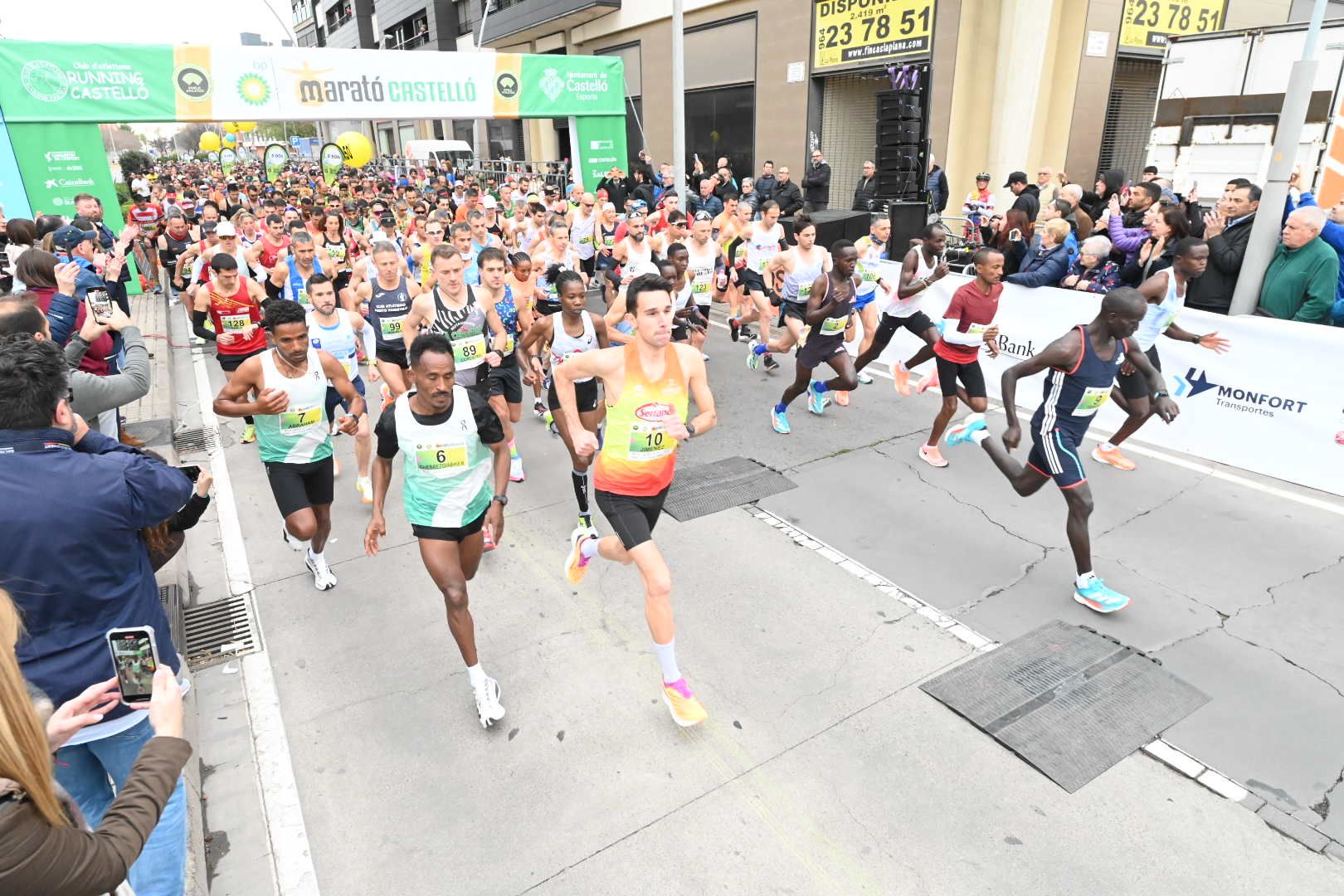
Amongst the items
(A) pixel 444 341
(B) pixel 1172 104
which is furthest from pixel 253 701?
(B) pixel 1172 104

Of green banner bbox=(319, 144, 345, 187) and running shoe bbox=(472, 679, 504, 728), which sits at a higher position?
green banner bbox=(319, 144, 345, 187)

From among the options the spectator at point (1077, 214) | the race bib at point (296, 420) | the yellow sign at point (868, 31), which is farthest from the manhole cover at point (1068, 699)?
the yellow sign at point (868, 31)

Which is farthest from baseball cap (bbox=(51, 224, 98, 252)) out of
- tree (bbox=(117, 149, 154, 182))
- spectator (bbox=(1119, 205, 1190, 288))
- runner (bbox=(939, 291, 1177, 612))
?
tree (bbox=(117, 149, 154, 182))

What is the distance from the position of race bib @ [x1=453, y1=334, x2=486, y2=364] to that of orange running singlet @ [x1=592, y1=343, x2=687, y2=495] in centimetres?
259

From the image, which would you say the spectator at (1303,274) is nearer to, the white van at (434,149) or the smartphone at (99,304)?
the smartphone at (99,304)

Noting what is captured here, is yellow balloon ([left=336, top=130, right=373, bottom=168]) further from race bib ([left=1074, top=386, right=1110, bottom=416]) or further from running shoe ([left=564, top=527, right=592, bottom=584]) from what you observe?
race bib ([left=1074, top=386, right=1110, bottom=416])

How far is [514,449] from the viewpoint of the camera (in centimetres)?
771

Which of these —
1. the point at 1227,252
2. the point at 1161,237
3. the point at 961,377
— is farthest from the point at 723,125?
the point at 961,377

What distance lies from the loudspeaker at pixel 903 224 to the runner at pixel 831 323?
13.8ft

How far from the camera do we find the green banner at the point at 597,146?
19906mm

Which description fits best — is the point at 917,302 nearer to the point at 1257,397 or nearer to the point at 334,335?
the point at 1257,397

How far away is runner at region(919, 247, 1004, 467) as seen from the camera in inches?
269

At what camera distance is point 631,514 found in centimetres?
425

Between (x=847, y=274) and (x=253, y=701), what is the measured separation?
5.98m
